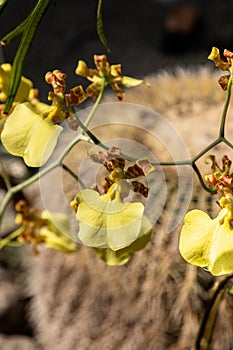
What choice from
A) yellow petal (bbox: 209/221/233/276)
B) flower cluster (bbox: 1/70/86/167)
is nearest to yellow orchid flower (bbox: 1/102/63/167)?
flower cluster (bbox: 1/70/86/167)

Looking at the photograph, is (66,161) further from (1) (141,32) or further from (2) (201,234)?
(1) (141,32)

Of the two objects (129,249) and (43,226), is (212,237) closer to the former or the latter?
(129,249)

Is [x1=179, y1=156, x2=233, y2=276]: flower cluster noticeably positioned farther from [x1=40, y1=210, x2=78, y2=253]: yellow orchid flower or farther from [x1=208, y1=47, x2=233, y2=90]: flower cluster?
[x1=40, y1=210, x2=78, y2=253]: yellow orchid flower

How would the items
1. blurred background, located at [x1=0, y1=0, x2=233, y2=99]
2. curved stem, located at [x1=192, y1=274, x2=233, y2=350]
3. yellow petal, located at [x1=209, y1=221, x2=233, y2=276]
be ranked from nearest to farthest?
1. yellow petal, located at [x1=209, y1=221, x2=233, y2=276]
2. curved stem, located at [x1=192, y1=274, x2=233, y2=350]
3. blurred background, located at [x1=0, y1=0, x2=233, y2=99]

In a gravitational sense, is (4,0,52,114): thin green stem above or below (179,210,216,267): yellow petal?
above

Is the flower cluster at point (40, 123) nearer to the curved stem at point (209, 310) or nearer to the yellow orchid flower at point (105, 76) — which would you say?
the yellow orchid flower at point (105, 76)

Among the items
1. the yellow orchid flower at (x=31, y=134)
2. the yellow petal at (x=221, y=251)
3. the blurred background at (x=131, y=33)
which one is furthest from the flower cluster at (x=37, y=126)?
the blurred background at (x=131, y=33)

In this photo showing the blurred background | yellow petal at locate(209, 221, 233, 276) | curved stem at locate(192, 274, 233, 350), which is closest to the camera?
yellow petal at locate(209, 221, 233, 276)
